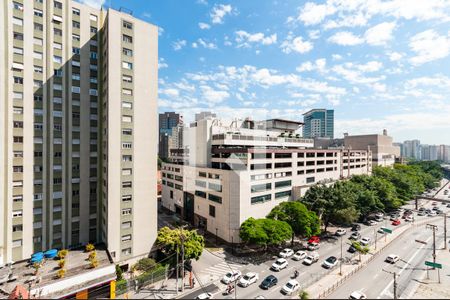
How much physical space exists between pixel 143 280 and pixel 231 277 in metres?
11.9

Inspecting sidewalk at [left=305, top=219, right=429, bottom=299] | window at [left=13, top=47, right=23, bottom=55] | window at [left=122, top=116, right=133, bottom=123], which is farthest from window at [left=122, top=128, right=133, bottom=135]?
sidewalk at [left=305, top=219, right=429, bottom=299]

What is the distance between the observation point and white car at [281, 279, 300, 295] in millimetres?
27906

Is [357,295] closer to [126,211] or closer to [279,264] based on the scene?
[279,264]

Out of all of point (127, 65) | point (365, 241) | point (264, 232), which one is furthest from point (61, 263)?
point (365, 241)

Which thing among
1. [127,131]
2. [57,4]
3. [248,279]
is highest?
[57,4]

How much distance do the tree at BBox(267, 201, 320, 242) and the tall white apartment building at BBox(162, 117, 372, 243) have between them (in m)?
3.15

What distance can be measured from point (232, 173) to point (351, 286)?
23741 millimetres

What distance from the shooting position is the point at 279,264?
3475 cm

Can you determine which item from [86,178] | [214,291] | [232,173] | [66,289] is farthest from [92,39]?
[214,291]

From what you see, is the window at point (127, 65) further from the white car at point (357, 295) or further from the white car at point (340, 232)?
the white car at point (340, 232)

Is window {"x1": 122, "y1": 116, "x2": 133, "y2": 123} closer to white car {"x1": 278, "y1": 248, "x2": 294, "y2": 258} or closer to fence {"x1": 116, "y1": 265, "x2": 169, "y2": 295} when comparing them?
fence {"x1": 116, "y1": 265, "x2": 169, "y2": 295}

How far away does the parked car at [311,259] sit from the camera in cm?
3562

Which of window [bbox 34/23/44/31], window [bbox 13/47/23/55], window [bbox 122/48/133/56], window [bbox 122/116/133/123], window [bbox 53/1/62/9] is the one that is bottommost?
window [bbox 122/116/133/123]

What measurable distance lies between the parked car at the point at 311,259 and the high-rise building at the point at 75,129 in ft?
82.2
